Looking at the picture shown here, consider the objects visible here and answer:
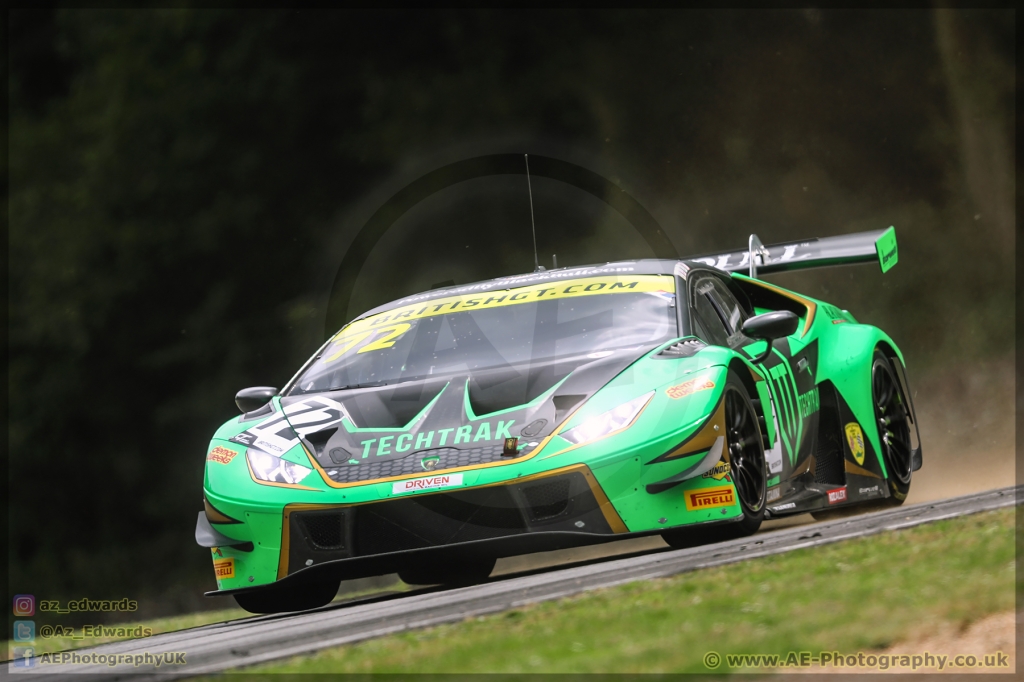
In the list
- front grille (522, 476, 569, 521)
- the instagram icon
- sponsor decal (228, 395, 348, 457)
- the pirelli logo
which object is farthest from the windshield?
the instagram icon

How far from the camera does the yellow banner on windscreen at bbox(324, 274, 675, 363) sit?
21.2 ft

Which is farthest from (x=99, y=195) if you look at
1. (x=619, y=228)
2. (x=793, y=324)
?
(x=793, y=324)

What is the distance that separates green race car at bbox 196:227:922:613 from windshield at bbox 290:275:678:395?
0.04 feet

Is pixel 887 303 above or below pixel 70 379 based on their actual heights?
above

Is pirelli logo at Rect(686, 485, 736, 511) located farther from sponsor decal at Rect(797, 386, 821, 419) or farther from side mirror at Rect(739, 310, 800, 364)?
sponsor decal at Rect(797, 386, 821, 419)

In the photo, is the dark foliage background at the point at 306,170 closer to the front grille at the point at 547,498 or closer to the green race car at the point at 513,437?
the green race car at the point at 513,437

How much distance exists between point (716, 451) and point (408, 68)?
48.4ft

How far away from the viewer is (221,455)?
5.79m

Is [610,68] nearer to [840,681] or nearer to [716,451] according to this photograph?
[716,451]

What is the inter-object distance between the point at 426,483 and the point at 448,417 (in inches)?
15.6

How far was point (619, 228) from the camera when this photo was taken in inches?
707

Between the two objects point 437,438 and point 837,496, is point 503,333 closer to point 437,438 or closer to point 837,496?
point 437,438

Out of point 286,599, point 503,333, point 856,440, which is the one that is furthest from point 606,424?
point 856,440

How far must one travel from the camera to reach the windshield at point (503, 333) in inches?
235
